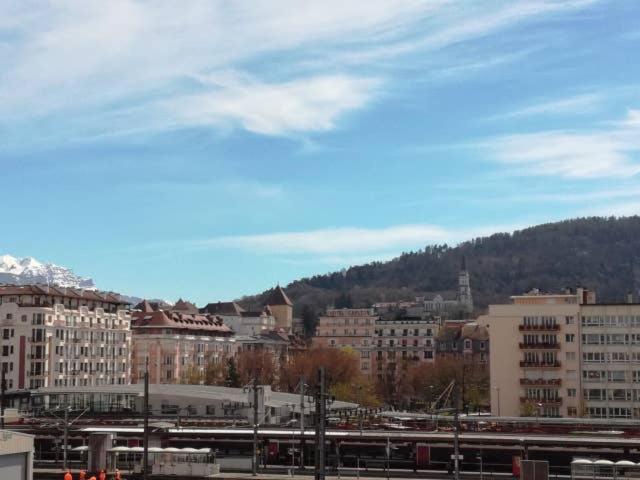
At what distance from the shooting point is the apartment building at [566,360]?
122562 millimetres

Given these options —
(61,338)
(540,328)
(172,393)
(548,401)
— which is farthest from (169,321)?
(548,401)

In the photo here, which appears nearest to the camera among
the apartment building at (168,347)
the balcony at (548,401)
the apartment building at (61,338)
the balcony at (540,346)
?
the balcony at (548,401)

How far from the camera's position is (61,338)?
143 metres

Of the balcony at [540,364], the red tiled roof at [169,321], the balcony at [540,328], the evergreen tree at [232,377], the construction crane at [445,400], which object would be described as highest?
the red tiled roof at [169,321]

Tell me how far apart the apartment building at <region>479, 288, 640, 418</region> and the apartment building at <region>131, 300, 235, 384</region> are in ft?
201

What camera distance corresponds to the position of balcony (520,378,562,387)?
12369 centimetres

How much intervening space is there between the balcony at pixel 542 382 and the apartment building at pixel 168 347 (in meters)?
63.3

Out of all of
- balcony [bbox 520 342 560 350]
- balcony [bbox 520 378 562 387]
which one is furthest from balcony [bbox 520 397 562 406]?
balcony [bbox 520 342 560 350]

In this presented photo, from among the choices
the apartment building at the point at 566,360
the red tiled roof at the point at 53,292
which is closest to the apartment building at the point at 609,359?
the apartment building at the point at 566,360

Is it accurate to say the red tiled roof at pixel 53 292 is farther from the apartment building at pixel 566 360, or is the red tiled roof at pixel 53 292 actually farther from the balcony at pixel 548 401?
the balcony at pixel 548 401

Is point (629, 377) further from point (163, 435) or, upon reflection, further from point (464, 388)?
point (163, 435)

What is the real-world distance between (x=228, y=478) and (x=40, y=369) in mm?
76339

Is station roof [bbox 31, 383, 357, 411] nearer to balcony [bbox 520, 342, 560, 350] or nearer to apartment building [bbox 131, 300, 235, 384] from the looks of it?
balcony [bbox 520, 342, 560, 350]

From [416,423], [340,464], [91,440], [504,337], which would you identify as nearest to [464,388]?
[504,337]
